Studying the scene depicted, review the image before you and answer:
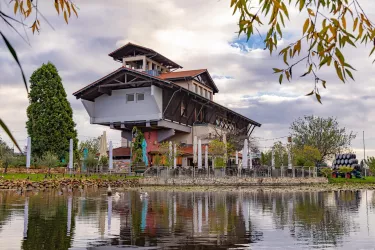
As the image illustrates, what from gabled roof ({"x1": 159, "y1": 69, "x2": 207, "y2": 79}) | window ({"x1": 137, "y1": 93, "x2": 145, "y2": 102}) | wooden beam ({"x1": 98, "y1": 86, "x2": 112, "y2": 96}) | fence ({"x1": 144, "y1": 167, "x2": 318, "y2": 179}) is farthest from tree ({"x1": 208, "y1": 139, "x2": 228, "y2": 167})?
wooden beam ({"x1": 98, "y1": 86, "x2": 112, "y2": 96})

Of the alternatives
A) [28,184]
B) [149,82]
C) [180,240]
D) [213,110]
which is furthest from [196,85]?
[180,240]

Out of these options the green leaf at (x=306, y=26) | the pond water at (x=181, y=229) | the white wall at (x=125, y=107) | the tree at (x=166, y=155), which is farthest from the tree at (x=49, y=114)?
the green leaf at (x=306, y=26)

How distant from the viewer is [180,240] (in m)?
8.61

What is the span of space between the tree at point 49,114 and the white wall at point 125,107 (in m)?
7.50

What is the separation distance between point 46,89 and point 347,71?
1749 inches

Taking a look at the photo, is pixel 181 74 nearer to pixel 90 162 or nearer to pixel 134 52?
pixel 134 52

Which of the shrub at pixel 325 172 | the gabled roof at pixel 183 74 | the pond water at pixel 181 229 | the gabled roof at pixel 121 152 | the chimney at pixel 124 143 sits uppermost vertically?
the gabled roof at pixel 183 74

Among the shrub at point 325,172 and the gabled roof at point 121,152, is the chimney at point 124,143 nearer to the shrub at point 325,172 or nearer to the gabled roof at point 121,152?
the gabled roof at point 121,152

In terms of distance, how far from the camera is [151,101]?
50.4 metres

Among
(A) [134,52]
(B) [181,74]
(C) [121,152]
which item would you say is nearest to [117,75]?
(A) [134,52]

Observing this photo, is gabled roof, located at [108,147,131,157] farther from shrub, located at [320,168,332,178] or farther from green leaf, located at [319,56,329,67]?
green leaf, located at [319,56,329,67]

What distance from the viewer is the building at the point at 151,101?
5031cm

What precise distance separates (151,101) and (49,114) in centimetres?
1142

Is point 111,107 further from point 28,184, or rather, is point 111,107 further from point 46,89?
point 28,184
